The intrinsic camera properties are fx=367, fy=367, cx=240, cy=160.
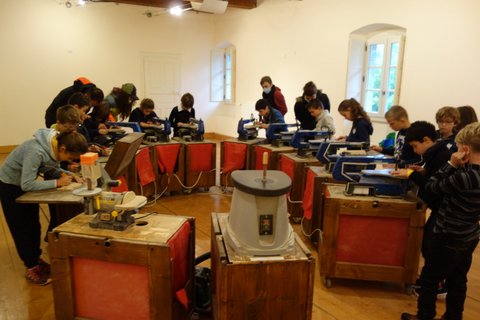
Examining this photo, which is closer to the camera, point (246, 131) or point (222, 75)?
point (246, 131)

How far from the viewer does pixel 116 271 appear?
1851mm

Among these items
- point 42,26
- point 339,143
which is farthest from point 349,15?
point 42,26

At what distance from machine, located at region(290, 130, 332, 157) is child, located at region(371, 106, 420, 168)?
0.80 m

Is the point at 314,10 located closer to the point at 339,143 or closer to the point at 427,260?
the point at 339,143

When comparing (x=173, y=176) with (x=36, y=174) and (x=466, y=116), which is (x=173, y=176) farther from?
(x=466, y=116)

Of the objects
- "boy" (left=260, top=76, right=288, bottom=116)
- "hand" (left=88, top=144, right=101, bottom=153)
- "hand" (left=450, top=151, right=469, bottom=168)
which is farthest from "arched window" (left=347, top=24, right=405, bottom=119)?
"hand" (left=88, top=144, right=101, bottom=153)

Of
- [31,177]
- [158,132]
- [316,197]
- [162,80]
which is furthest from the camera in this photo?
[162,80]

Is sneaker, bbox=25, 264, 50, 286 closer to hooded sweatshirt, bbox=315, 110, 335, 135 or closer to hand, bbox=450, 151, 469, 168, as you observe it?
hand, bbox=450, 151, 469, 168

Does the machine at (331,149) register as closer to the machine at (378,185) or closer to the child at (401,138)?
the child at (401,138)

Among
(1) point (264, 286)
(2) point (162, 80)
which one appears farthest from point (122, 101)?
(2) point (162, 80)

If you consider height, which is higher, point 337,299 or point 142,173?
point 142,173

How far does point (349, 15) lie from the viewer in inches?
226

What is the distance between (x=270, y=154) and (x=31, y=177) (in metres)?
2.51

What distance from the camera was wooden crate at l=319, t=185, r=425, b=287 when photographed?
8.13 feet
